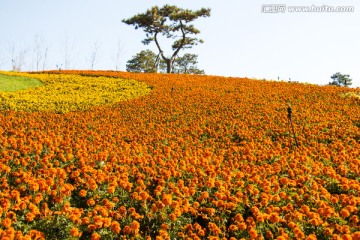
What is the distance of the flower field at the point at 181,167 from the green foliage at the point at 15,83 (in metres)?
3.75

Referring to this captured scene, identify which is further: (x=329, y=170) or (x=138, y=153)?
(x=138, y=153)

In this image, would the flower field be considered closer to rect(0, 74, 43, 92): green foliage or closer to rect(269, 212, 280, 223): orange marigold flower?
rect(269, 212, 280, 223): orange marigold flower

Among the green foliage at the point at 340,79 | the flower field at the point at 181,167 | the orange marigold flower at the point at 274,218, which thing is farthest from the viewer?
the green foliage at the point at 340,79

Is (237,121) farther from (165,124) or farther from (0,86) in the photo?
(0,86)

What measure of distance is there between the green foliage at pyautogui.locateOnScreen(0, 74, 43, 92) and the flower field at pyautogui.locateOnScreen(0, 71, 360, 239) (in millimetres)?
3751

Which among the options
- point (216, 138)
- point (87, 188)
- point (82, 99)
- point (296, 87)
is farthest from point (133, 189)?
point (296, 87)

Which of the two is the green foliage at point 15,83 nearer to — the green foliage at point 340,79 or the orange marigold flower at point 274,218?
the orange marigold flower at point 274,218

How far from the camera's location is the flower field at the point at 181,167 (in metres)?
5.02

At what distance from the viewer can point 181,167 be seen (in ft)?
24.3

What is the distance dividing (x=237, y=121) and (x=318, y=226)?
803 cm

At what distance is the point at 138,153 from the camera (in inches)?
347

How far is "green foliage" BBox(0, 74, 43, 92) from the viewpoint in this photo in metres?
21.0

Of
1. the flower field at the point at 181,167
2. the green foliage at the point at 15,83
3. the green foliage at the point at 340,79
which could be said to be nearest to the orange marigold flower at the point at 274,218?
the flower field at the point at 181,167

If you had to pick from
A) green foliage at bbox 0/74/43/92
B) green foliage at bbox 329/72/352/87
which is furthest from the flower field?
green foliage at bbox 329/72/352/87
